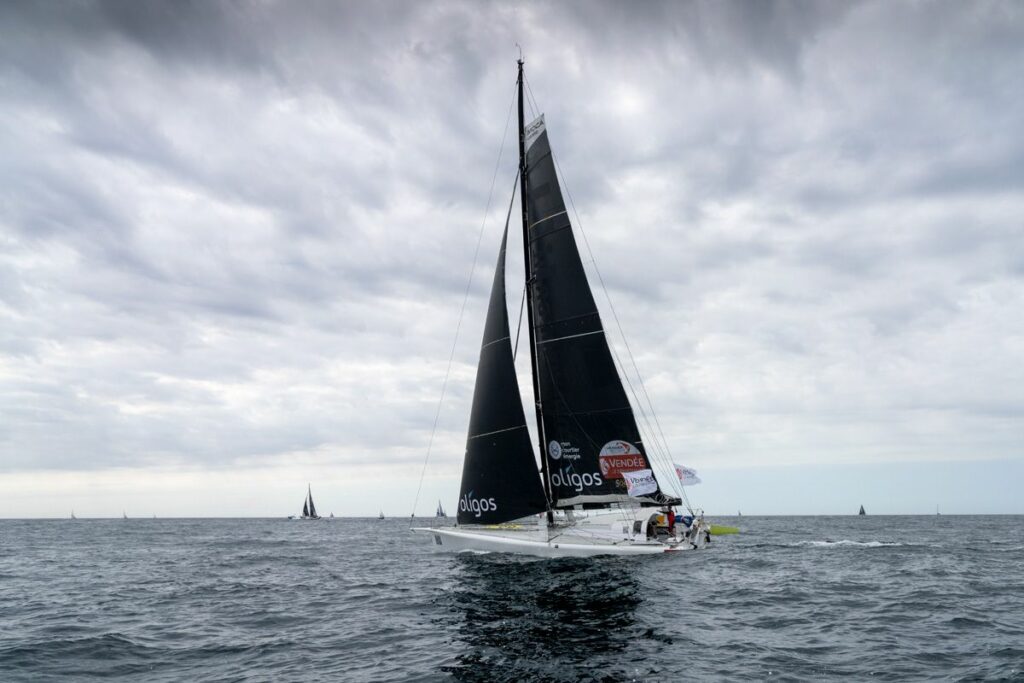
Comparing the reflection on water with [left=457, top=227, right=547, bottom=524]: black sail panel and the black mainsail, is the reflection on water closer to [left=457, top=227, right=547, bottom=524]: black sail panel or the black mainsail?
[left=457, top=227, right=547, bottom=524]: black sail panel

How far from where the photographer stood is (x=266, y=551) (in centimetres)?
4291

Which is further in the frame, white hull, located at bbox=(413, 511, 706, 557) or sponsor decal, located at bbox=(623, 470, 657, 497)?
sponsor decal, located at bbox=(623, 470, 657, 497)

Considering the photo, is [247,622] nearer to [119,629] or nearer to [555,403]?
[119,629]

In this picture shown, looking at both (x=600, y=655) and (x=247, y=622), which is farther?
(x=247, y=622)

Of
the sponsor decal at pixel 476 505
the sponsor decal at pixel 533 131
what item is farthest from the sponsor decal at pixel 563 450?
the sponsor decal at pixel 533 131

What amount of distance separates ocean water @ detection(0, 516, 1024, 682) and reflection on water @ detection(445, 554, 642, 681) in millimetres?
72

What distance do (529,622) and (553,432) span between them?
48.9 ft

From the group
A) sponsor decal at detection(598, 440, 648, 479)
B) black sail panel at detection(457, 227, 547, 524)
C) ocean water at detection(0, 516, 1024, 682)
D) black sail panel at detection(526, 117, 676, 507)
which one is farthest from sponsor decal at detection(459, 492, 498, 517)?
sponsor decal at detection(598, 440, 648, 479)

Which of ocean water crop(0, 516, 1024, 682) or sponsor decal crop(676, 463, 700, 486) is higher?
→ sponsor decal crop(676, 463, 700, 486)

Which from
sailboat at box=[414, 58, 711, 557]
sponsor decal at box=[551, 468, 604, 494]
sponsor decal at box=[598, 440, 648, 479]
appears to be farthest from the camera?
sponsor decal at box=[551, 468, 604, 494]

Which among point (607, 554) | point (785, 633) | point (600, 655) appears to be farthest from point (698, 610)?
point (607, 554)

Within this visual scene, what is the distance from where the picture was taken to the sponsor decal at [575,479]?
2942 centimetres

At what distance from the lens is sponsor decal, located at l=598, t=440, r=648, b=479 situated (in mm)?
29297

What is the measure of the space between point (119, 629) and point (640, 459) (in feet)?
68.1
